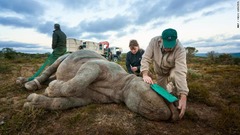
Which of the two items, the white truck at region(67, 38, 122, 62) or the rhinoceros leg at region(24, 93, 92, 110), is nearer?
the rhinoceros leg at region(24, 93, 92, 110)

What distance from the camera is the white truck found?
65.0 ft

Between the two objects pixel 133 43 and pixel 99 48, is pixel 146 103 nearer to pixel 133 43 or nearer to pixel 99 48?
pixel 133 43

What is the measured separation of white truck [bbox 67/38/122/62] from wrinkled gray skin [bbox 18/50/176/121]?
53.9 feet

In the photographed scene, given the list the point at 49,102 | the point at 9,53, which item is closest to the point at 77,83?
the point at 49,102

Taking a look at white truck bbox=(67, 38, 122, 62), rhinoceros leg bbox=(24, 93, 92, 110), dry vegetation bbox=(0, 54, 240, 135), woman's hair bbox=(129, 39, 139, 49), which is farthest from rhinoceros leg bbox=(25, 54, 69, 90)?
white truck bbox=(67, 38, 122, 62)

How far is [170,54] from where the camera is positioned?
140 inches

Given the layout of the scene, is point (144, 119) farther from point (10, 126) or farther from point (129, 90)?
point (10, 126)

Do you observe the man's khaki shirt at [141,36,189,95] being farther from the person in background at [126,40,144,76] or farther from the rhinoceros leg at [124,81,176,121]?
the person in background at [126,40,144,76]

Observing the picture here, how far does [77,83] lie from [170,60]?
180cm

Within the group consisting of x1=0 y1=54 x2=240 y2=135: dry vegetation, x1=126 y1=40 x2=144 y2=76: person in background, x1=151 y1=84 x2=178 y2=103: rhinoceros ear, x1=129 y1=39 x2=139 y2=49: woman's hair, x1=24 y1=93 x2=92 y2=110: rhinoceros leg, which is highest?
x1=129 y1=39 x2=139 y2=49: woman's hair

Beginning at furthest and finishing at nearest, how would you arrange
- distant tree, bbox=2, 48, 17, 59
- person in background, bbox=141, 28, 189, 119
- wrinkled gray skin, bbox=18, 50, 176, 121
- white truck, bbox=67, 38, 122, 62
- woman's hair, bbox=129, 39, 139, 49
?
white truck, bbox=67, 38, 122, 62 < distant tree, bbox=2, 48, 17, 59 < woman's hair, bbox=129, 39, 139, 49 < person in background, bbox=141, 28, 189, 119 < wrinkled gray skin, bbox=18, 50, 176, 121

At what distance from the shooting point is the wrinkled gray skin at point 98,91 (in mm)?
2781

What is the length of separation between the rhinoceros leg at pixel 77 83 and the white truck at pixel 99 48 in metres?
16.6

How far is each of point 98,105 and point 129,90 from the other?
76 centimetres
